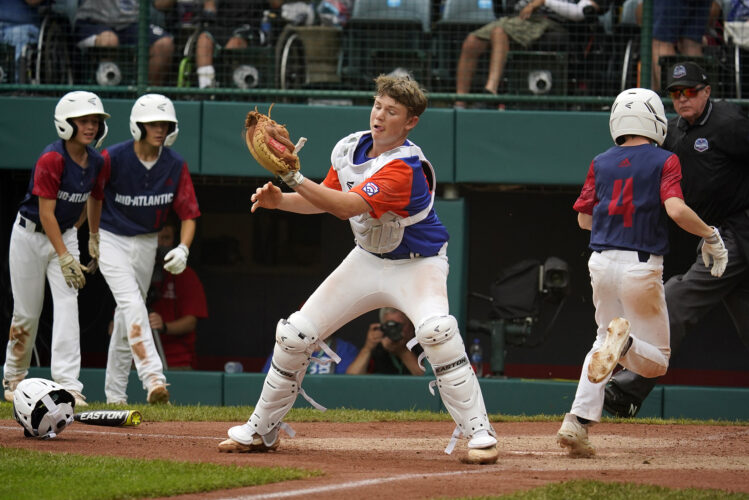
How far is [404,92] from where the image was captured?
5.26 m

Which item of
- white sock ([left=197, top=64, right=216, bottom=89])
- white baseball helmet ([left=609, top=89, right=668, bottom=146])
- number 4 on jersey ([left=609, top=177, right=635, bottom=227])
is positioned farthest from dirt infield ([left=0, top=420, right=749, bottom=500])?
white sock ([left=197, top=64, right=216, bottom=89])

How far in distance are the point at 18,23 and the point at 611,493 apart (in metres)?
7.62

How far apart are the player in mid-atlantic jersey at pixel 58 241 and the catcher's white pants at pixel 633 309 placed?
389 cm

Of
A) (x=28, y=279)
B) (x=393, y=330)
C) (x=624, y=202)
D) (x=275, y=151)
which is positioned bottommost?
(x=393, y=330)

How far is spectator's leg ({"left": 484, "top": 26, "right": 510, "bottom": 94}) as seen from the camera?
30.9 ft

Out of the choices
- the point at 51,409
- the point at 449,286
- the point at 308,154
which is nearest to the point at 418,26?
the point at 308,154

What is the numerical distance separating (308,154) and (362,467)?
493cm

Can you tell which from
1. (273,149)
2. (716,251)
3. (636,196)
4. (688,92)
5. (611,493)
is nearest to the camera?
(611,493)

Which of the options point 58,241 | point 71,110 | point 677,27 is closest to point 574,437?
point 58,241

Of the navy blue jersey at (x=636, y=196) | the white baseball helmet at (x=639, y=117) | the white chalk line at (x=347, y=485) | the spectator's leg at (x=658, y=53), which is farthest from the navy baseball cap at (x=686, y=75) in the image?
the white chalk line at (x=347, y=485)

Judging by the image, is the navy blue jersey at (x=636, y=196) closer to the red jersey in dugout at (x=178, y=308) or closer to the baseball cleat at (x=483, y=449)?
the baseball cleat at (x=483, y=449)

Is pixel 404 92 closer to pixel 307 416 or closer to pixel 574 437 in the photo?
pixel 574 437

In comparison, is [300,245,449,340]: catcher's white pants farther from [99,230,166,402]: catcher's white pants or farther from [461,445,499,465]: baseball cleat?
[99,230,166,402]: catcher's white pants

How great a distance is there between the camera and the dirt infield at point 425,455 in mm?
4429
